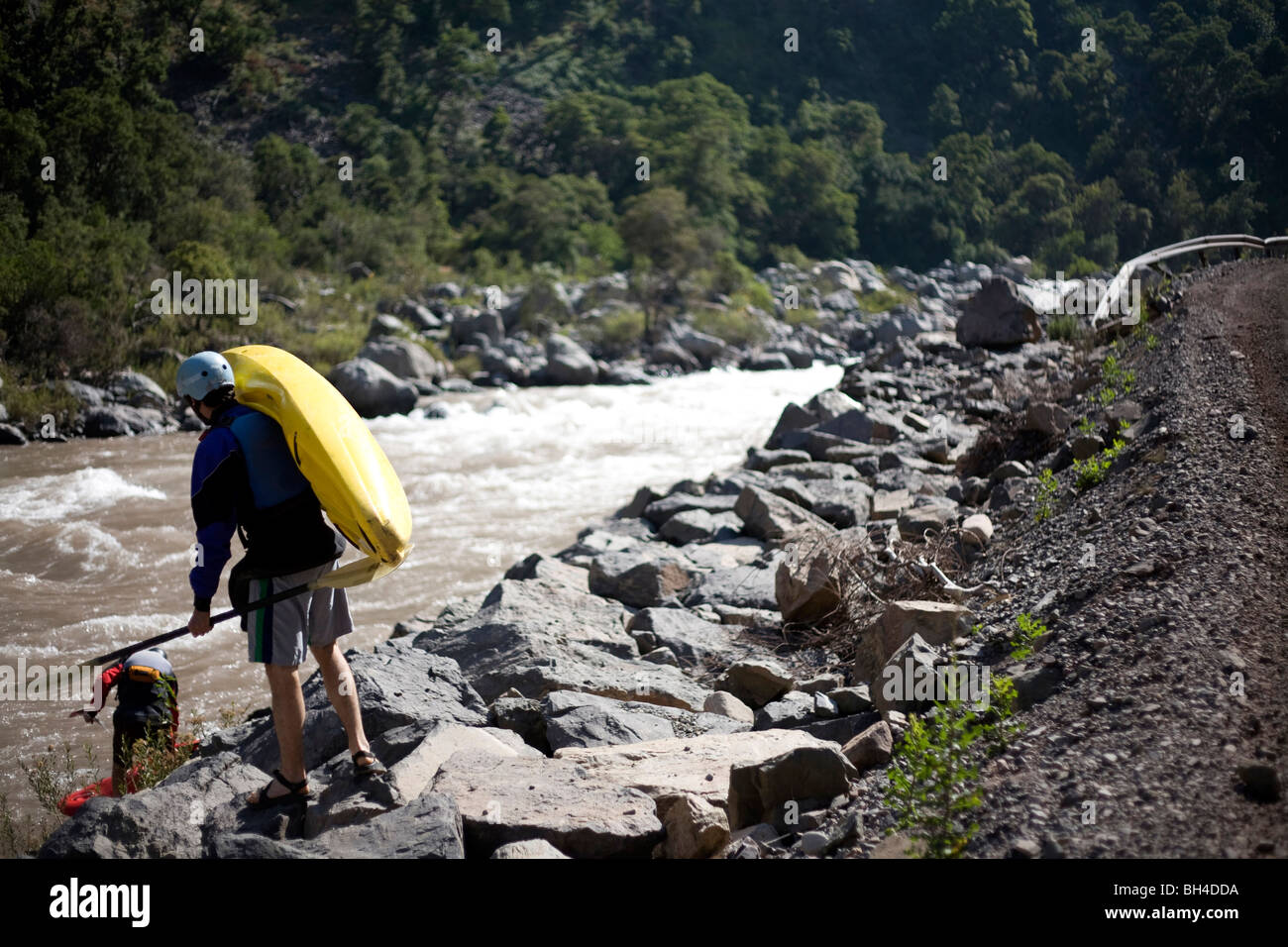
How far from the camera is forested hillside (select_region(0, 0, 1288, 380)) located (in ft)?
83.8

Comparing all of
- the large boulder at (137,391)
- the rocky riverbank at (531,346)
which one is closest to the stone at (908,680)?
the rocky riverbank at (531,346)

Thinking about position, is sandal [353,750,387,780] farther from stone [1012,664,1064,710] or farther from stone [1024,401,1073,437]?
stone [1024,401,1073,437]

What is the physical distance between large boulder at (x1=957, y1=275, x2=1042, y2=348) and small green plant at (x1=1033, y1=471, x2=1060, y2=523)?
1000 cm

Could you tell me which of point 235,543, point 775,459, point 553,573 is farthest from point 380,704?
point 775,459

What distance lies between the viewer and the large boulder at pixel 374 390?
18656 millimetres

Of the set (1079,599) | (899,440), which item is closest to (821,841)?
(1079,599)

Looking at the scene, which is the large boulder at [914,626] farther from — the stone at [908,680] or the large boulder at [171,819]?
the large boulder at [171,819]

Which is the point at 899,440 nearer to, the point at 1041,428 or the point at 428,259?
the point at 1041,428

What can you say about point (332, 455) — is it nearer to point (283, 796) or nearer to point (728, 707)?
point (283, 796)

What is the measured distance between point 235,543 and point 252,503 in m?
6.53

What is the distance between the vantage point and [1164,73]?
61.6 meters

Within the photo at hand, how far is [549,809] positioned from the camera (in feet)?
10.3

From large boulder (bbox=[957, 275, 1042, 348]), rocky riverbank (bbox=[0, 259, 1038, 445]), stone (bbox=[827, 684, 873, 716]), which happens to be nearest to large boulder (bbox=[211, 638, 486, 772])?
stone (bbox=[827, 684, 873, 716])

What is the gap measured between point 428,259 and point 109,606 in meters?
34.6
